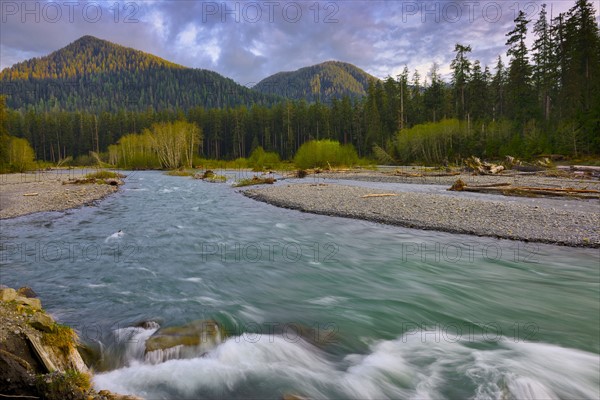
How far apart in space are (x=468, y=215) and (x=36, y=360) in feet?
42.8

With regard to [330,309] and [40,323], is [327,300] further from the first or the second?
Answer: [40,323]

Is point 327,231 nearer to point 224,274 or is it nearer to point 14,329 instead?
point 224,274

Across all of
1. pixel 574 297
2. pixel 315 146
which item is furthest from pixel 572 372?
pixel 315 146

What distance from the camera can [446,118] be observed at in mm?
61094

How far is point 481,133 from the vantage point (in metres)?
43.4

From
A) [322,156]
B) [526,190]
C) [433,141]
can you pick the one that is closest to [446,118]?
[433,141]

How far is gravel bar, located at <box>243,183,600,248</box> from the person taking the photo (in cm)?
1016

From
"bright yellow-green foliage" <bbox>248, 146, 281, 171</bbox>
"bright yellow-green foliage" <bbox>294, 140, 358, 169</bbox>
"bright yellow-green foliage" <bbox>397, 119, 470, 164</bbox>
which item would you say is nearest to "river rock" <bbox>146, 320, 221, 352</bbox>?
"bright yellow-green foliage" <bbox>294, 140, 358, 169</bbox>

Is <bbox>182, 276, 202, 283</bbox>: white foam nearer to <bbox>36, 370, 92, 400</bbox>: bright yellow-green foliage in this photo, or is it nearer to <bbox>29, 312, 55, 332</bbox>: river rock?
<bbox>29, 312, 55, 332</bbox>: river rock

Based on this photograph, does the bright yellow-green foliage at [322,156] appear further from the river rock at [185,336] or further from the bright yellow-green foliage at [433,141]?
the river rock at [185,336]

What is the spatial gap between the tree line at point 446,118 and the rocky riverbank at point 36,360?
1626 inches

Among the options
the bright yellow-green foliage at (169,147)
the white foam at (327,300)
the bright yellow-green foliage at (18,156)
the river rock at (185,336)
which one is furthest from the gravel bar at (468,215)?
the bright yellow-green foliage at (18,156)

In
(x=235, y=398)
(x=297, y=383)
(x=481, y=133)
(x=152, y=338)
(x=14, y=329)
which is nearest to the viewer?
(x=14, y=329)

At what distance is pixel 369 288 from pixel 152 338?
440 cm
